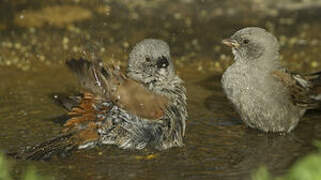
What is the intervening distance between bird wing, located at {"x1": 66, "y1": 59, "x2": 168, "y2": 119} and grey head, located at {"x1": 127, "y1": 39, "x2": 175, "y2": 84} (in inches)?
14.4

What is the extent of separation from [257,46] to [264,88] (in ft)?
1.65

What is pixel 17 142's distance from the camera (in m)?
6.92

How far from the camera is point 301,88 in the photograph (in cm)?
746

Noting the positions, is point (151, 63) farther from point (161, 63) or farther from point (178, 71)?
point (178, 71)

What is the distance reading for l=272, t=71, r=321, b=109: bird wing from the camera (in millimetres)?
7336

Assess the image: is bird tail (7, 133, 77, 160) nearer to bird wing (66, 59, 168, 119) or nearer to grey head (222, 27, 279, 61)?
bird wing (66, 59, 168, 119)

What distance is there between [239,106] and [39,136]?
6.76 feet

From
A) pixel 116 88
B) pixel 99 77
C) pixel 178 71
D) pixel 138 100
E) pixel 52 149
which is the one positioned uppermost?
pixel 99 77

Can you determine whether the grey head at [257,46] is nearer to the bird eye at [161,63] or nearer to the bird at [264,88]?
the bird at [264,88]

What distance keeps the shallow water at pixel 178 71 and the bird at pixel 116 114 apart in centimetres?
13

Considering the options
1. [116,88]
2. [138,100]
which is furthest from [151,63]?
[116,88]

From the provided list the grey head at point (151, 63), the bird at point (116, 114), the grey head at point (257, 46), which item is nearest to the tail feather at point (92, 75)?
the bird at point (116, 114)

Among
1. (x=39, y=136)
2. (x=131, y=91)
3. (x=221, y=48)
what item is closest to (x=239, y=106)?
(x=131, y=91)

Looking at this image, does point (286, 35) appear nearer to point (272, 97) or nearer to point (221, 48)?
point (221, 48)
